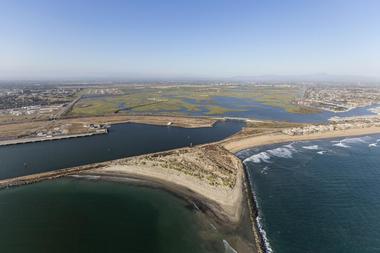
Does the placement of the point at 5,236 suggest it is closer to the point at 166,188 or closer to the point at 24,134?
the point at 166,188

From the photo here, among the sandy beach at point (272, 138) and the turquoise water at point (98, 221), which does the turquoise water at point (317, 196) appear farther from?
the turquoise water at point (98, 221)

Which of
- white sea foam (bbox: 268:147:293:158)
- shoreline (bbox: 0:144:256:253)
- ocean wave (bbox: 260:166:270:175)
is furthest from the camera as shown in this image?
white sea foam (bbox: 268:147:293:158)

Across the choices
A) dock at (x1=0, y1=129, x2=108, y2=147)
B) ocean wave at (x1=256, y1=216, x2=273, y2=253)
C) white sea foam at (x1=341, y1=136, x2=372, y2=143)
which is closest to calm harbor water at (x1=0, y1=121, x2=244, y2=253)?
ocean wave at (x1=256, y1=216, x2=273, y2=253)

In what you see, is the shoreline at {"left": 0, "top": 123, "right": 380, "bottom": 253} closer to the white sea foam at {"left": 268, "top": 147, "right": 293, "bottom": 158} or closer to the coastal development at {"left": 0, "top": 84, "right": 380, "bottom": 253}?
the coastal development at {"left": 0, "top": 84, "right": 380, "bottom": 253}

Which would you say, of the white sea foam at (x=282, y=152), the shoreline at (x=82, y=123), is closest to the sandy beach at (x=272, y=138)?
the white sea foam at (x=282, y=152)

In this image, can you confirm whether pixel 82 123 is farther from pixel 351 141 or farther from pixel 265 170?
pixel 351 141

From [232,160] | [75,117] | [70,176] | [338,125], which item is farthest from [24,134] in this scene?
[338,125]

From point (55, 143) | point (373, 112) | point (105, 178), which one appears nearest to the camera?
point (105, 178)
